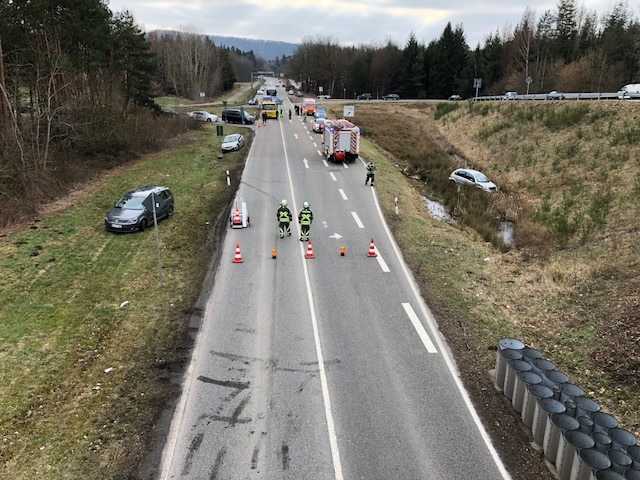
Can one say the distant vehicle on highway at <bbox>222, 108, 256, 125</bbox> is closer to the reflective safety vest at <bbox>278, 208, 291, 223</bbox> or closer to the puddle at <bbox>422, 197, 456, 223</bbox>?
the puddle at <bbox>422, 197, 456, 223</bbox>

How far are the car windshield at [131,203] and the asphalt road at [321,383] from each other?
5210mm

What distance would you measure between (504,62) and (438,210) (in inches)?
2980

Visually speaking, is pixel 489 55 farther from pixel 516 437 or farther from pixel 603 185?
pixel 516 437

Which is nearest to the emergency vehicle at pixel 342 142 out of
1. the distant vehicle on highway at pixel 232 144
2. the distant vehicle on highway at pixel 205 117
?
the distant vehicle on highway at pixel 232 144

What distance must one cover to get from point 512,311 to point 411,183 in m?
20.6

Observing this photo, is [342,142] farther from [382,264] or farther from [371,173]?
[382,264]

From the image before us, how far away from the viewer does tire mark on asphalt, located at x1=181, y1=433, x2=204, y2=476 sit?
9.11 meters

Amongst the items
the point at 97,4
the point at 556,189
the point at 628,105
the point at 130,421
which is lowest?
the point at 130,421

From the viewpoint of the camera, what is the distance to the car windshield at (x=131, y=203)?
22.6 m

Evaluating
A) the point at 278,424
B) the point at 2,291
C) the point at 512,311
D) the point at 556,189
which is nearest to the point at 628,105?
the point at 556,189

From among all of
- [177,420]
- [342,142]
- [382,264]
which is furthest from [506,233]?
[177,420]

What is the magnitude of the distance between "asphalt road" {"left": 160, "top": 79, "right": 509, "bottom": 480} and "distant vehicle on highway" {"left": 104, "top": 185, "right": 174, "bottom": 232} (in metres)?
4.66

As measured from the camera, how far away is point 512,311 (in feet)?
51.2

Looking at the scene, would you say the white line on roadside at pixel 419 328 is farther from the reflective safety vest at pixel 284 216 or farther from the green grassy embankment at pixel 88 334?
the reflective safety vest at pixel 284 216
